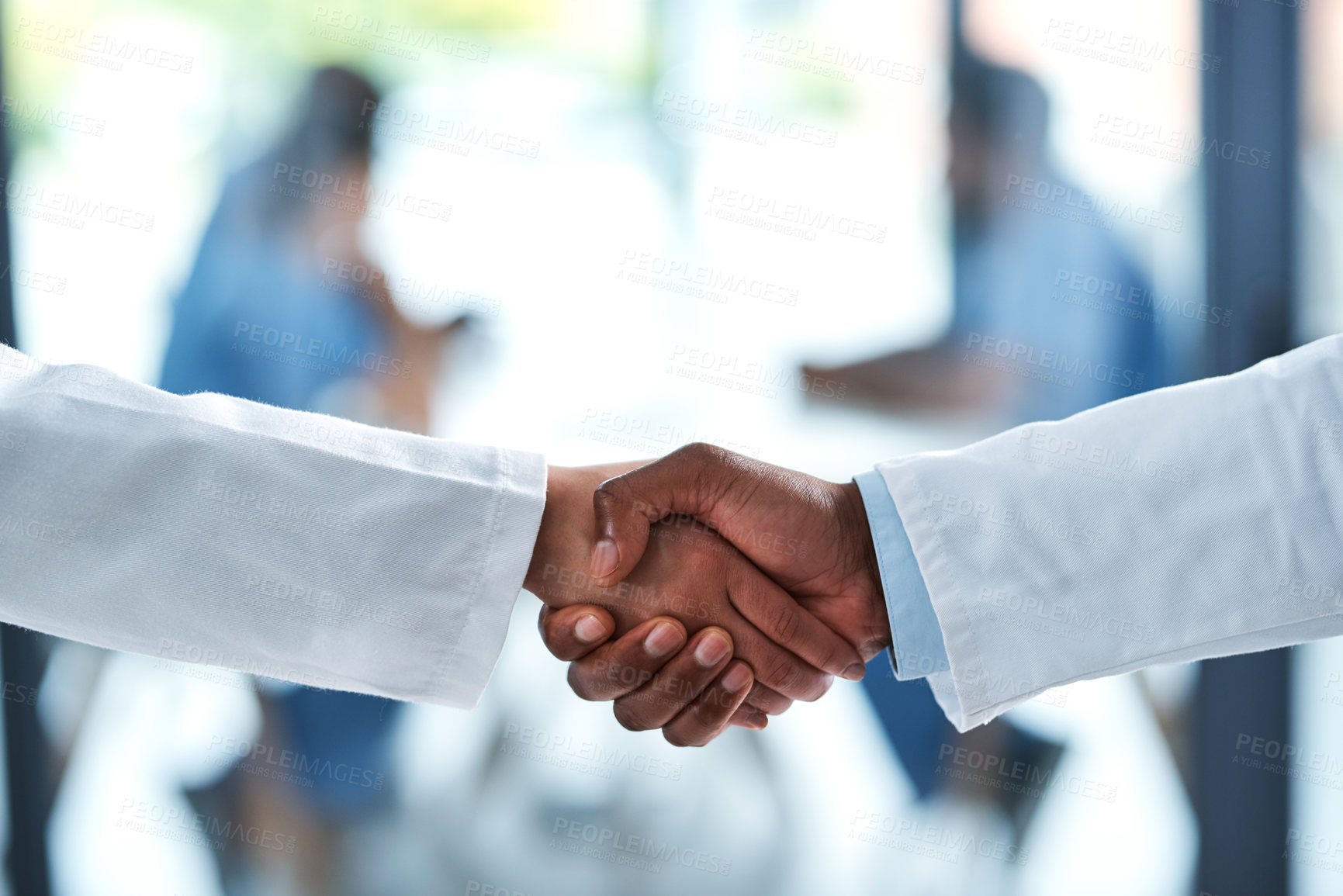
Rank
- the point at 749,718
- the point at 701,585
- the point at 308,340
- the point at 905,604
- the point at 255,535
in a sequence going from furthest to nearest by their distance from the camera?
the point at 308,340 < the point at 749,718 < the point at 701,585 < the point at 905,604 < the point at 255,535

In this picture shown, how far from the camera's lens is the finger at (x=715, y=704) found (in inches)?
45.9

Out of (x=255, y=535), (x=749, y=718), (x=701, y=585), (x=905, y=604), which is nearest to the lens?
(x=255, y=535)

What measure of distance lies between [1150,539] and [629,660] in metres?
0.62

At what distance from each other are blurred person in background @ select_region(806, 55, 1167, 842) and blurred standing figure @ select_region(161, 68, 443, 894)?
2.45ft

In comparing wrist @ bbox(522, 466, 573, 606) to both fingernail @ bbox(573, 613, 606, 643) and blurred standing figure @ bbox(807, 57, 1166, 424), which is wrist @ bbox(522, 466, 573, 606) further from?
blurred standing figure @ bbox(807, 57, 1166, 424)

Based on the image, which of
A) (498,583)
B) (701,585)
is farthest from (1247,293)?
(498,583)

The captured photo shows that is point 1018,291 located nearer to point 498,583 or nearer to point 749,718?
point 749,718

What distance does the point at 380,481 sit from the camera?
0.95m

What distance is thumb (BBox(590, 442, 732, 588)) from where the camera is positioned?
1.05 metres

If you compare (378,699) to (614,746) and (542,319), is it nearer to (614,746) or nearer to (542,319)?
(614,746)

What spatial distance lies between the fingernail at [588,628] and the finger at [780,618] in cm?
18

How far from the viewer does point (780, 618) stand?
1.16 m

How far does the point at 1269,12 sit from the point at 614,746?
5.76 ft

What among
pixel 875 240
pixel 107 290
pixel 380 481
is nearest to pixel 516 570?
pixel 380 481
